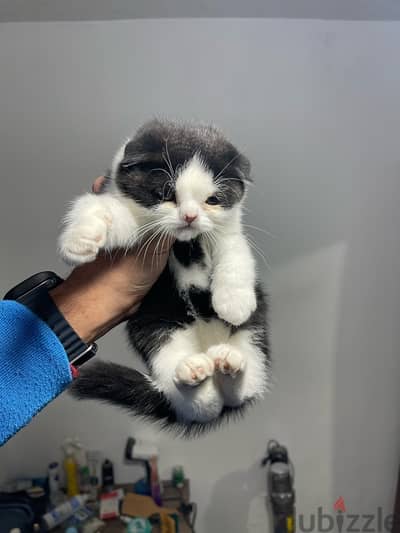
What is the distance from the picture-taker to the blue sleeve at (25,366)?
0.72 metres

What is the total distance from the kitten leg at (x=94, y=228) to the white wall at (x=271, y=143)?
109cm

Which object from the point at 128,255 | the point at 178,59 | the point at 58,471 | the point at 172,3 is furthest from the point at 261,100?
the point at 58,471

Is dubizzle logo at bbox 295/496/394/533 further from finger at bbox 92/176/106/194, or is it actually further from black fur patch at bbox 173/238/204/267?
finger at bbox 92/176/106/194

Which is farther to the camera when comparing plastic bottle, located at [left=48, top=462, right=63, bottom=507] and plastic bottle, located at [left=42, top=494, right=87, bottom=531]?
plastic bottle, located at [left=48, top=462, right=63, bottom=507]

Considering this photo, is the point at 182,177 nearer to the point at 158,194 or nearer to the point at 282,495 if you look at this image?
the point at 158,194

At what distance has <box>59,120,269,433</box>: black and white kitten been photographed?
76cm

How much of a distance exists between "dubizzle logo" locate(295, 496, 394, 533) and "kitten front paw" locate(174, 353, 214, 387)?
5.61ft

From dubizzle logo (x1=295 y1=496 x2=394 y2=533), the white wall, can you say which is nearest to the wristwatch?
the white wall

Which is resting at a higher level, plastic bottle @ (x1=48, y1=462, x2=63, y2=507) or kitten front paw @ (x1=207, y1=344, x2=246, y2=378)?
kitten front paw @ (x1=207, y1=344, x2=246, y2=378)

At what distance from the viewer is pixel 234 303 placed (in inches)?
31.8

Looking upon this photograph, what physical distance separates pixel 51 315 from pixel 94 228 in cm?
20

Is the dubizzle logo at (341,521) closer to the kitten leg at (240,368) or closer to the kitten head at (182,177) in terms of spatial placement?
the kitten leg at (240,368)

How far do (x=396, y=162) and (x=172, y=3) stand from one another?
1157mm

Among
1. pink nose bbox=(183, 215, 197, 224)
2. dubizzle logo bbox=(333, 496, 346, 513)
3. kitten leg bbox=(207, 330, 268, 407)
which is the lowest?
dubizzle logo bbox=(333, 496, 346, 513)
